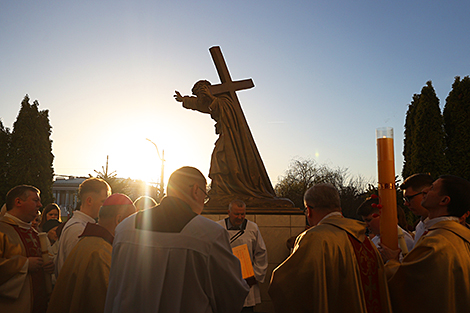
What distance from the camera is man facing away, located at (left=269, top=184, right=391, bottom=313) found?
2.78 meters

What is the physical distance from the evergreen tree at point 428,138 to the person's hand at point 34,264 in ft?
66.4

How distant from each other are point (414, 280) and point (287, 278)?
95 centimetres

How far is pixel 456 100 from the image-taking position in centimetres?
2009

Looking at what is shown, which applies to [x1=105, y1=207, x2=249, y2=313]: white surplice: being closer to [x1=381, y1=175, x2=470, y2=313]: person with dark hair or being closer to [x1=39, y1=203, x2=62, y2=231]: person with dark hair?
[x1=381, y1=175, x2=470, y2=313]: person with dark hair

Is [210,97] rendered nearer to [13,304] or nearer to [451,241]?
[13,304]

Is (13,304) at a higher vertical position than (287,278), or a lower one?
lower

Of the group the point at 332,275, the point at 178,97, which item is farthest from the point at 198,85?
the point at 332,275

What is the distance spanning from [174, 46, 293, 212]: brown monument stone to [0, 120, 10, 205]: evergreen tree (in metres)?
24.2

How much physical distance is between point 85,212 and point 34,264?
0.67 metres

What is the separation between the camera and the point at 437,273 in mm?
2738

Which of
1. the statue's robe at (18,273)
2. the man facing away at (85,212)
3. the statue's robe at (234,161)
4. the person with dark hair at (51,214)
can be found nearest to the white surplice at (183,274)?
the man facing away at (85,212)

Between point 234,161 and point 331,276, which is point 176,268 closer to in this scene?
point 331,276

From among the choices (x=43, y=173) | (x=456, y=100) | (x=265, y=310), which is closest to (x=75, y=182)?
(x=43, y=173)

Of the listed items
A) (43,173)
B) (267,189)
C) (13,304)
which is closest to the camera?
(13,304)
